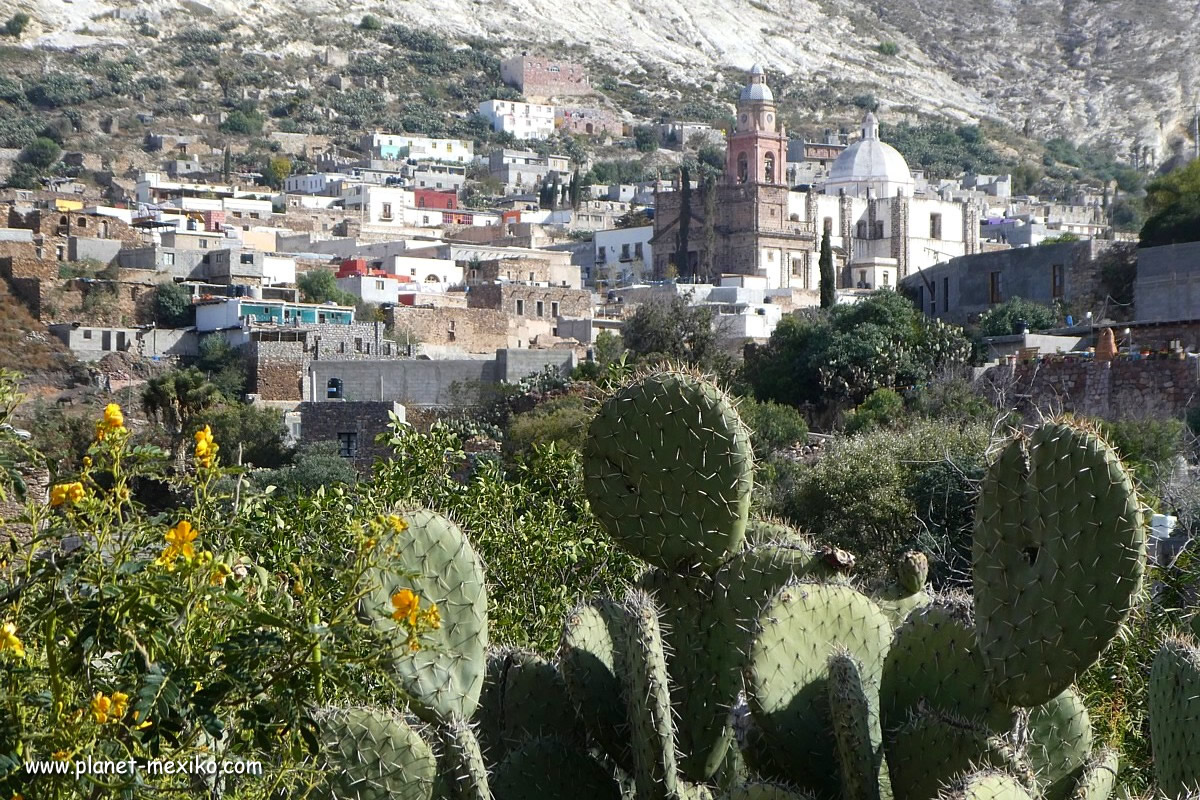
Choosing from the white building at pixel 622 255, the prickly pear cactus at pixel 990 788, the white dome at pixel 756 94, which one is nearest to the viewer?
the prickly pear cactus at pixel 990 788

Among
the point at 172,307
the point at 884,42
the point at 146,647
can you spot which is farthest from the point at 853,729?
the point at 884,42

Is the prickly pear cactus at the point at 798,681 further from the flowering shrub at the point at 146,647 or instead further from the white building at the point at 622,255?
the white building at the point at 622,255

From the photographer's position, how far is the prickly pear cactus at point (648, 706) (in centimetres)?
439

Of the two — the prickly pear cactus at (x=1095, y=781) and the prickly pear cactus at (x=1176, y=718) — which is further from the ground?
the prickly pear cactus at (x=1176, y=718)

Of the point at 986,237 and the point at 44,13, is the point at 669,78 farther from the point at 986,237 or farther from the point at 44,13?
the point at 986,237

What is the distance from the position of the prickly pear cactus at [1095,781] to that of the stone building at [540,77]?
11526 centimetres

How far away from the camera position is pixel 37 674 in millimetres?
3916

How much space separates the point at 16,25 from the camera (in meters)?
107

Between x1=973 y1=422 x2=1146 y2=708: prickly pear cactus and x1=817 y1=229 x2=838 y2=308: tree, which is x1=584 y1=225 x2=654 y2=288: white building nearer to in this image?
x1=817 y1=229 x2=838 y2=308: tree

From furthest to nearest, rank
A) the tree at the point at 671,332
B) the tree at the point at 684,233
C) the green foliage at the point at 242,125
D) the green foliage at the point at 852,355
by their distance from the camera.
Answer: the green foliage at the point at 242,125
the tree at the point at 684,233
the tree at the point at 671,332
the green foliage at the point at 852,355

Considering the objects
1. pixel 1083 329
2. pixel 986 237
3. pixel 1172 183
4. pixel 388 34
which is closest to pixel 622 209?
pixel 986 237

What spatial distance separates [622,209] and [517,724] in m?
82.4

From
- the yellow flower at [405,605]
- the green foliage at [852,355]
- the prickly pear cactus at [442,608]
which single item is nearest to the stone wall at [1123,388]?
the green foliage at [852,355]

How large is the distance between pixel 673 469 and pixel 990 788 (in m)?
1.38
